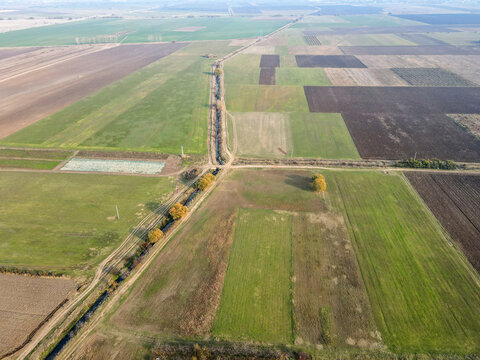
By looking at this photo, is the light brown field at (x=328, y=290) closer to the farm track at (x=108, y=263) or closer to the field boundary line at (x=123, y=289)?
the field boundary line at (x=123, y=289)

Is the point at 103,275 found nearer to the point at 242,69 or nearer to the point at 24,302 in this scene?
the point at 24,302

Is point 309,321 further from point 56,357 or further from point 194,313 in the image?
point 56,357

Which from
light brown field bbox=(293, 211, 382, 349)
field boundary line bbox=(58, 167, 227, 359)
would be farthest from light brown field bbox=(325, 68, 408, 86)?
field boundary line bbox=(58, 167, 227, 359)

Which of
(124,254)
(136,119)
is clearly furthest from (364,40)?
(124,254)

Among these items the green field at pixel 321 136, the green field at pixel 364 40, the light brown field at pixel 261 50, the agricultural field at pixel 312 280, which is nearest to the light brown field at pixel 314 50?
the light brown field at pixel 261 50

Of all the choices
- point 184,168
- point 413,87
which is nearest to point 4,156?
point 184,168

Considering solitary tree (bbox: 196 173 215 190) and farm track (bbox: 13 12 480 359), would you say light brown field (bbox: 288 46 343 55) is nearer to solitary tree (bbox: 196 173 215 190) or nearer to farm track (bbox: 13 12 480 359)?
farm track (bbox: 13 12 480 359)
